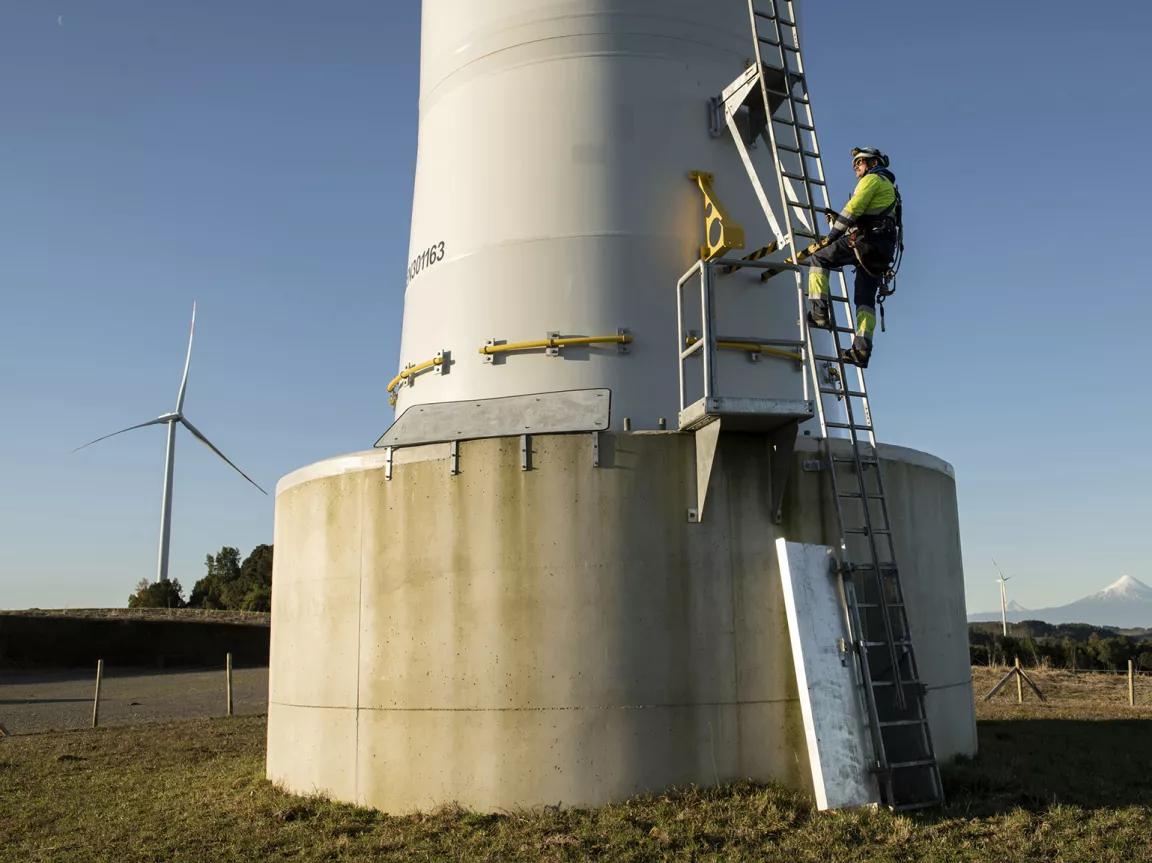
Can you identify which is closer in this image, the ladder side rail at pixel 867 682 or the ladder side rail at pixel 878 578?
the ladder side rail at pixel 867 682

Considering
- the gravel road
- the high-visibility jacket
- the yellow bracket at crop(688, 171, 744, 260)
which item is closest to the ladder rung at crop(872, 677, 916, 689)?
the high-visibility jacket

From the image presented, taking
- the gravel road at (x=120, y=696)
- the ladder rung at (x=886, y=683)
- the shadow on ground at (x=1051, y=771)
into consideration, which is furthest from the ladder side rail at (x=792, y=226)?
the gravel road at (x=120, y=696)

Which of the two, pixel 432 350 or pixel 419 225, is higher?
pixel 419 225

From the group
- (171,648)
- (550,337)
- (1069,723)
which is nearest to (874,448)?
(550,337)

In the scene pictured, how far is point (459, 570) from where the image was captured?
31.0 ft

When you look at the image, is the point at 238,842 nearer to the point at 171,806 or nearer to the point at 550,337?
the point at 171,806

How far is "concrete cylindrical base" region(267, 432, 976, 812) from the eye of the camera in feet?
29.3

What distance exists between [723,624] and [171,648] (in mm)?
40727

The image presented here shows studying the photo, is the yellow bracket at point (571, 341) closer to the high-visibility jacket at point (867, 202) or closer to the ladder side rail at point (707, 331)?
the ladder side rail at point (707, 331)

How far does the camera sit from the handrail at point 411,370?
36.3 feet

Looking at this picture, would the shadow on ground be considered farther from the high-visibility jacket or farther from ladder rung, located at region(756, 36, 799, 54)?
ladder rung, located at region(756, 36, 799, 54)

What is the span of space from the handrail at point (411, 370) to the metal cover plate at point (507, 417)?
927mm

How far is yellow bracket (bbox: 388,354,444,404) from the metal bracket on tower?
3.24m

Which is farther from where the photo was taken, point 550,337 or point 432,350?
point 432,350
